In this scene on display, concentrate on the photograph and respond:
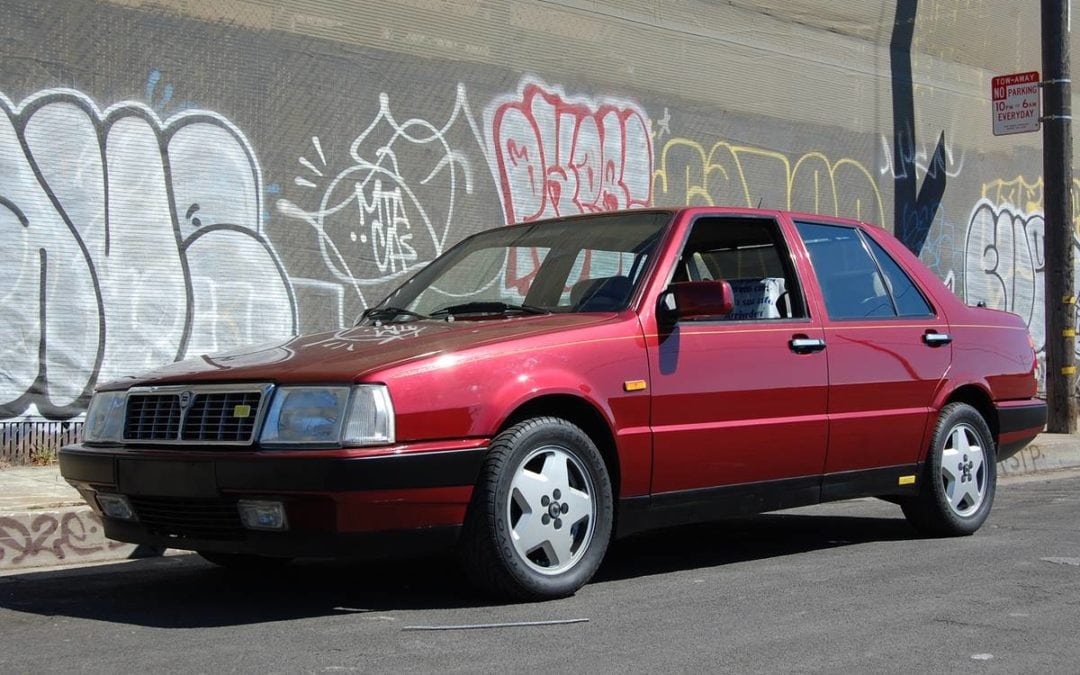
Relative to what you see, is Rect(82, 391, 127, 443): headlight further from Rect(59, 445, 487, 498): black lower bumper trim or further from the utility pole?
the utility pole

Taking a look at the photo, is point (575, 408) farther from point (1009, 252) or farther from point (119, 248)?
point (1009, 252)

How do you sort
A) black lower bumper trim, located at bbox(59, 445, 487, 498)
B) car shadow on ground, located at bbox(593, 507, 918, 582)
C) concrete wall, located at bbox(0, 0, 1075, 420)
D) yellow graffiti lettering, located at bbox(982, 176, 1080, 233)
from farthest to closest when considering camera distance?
yellow graffiti lettering, located at bbox(982, 176, 1080, 233) → concrete wall, located at bbox(0, 0, 1075, 420) → car shadow on ground, located at bbox(593, 507, 918, 582) → black lower bumper trim, located at bbox(59, 445, 487, 498)

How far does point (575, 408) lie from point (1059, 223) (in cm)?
882

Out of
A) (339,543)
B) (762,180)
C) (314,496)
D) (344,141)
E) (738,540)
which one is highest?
(344,141)

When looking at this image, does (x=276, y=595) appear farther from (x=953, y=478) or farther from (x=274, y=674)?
(x=953, y=478)

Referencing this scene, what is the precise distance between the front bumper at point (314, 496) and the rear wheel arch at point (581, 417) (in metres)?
0.31

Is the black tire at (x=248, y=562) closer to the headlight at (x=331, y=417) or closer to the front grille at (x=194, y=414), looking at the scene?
the front grille at (x=194, y=414)

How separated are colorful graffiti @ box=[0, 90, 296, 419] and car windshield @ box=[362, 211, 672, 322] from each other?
3.51 meters

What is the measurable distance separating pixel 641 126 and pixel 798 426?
7.12 m

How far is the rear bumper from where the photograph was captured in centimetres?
679

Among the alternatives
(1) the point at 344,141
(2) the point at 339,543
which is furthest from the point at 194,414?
(1) the point at 344,141

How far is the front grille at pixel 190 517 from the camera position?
4.43 meters

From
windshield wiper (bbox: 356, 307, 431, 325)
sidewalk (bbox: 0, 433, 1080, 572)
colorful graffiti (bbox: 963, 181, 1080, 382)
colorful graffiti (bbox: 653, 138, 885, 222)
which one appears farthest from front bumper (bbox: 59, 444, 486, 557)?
colorful graffiti (bbox: 963, 181, 1080, 382)

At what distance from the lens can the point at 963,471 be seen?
6.51m
